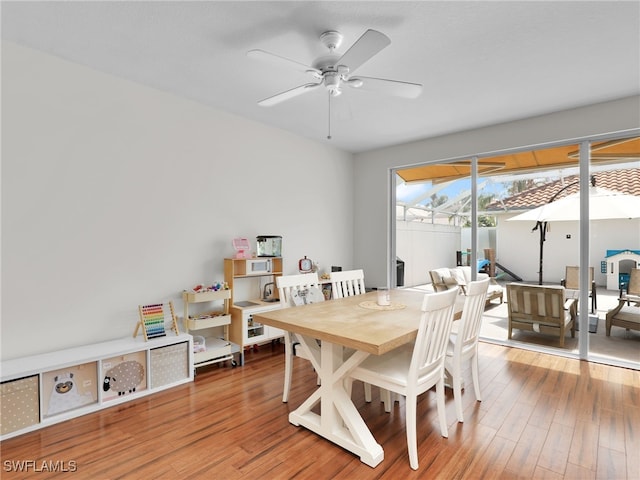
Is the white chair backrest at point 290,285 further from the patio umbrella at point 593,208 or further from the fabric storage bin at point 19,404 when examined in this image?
the patio umbrella at point 593,208

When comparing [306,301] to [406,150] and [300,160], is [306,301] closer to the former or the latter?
[300,160]

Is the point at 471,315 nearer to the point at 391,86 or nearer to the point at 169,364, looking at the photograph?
the point at 391,86

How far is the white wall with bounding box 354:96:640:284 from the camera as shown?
3418 millimetres

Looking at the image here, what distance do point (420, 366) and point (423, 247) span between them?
3300 millimetres

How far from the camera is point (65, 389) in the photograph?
2404mm

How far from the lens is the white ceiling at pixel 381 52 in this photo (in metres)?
2.07

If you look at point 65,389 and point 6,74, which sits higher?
point 6,74

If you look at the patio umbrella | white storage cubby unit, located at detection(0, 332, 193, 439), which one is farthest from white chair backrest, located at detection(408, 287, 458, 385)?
the patio umbrella

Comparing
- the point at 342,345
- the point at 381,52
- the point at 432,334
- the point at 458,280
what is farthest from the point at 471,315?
the point at 458,280

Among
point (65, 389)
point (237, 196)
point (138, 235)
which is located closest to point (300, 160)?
point (237, 196)

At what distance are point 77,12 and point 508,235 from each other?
15.2 ft

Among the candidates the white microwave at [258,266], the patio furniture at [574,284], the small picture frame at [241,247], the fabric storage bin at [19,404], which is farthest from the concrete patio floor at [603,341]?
the fabric storage bin at [19,404]

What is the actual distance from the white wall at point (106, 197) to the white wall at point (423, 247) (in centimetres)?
223

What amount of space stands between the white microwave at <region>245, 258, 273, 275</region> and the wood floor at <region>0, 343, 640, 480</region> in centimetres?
116
